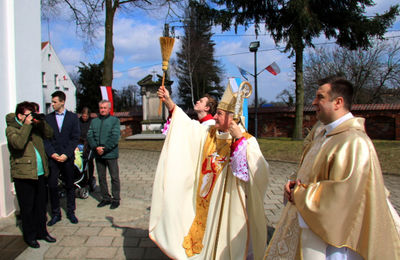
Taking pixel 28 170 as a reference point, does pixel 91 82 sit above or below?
above

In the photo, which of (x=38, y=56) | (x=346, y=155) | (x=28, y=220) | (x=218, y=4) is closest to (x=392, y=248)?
(x=346, y=155)

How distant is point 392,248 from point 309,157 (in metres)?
0.72

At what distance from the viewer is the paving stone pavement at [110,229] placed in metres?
3.40

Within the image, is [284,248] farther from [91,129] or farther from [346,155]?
[91,129]

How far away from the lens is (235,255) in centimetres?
273

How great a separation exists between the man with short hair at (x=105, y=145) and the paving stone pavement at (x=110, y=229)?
0.28 metres

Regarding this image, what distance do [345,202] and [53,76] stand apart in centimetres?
3679

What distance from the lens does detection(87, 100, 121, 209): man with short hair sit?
503 centimetres

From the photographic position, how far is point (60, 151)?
14.6ft

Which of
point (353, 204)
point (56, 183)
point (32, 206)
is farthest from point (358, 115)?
point (32, 206)

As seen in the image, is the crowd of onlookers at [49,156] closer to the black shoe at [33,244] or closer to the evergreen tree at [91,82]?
the black shoe at [33,244]

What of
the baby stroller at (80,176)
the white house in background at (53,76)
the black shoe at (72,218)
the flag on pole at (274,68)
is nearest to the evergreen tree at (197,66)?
the white house in background at (53,76)

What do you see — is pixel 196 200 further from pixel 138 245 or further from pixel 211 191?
pixel 138 245

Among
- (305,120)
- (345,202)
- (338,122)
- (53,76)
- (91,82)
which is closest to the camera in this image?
(345,202)
